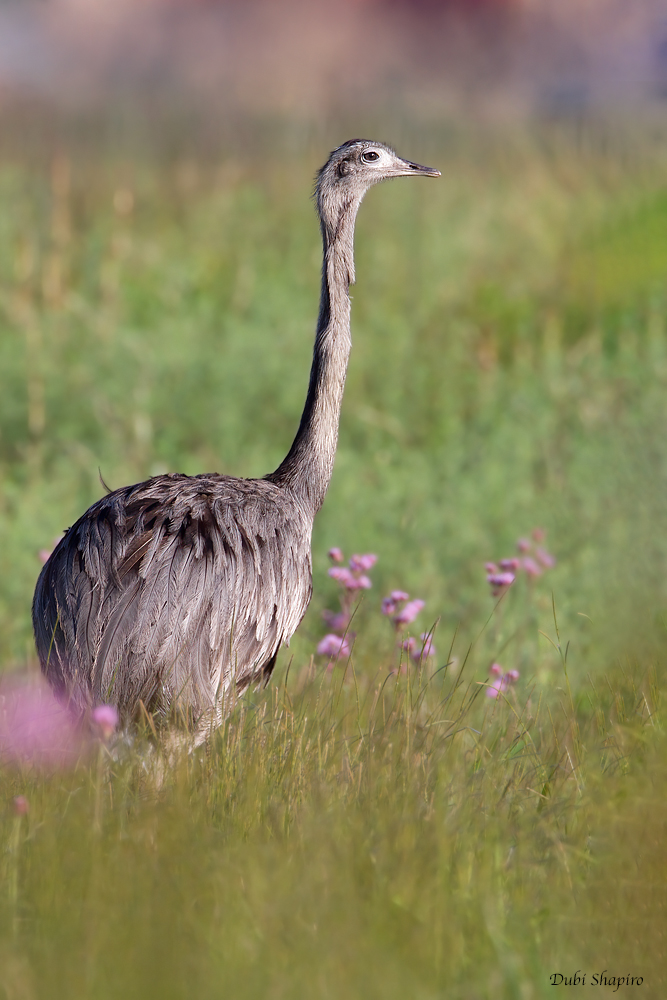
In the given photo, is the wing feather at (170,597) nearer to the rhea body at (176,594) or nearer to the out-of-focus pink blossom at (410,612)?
the rhea body at (176,594)

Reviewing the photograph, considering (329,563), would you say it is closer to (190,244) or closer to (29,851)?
(29,851)

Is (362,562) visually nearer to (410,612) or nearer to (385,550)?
(410,612)

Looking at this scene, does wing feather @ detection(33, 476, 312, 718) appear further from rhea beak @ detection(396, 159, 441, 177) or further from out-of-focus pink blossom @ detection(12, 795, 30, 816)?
rhea beak @ detection(396, 159, 441, 177)

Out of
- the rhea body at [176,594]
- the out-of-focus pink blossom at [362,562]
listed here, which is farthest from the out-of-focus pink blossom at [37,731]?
the out-of-focus pink blossom at [362,562]

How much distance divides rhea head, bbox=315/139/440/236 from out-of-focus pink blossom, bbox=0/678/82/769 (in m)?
2.08

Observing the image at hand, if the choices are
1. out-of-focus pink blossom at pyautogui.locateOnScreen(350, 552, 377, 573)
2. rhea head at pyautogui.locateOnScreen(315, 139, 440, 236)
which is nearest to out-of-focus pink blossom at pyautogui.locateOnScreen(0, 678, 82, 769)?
out-of-focus pink blossom at pyautogui.locateOnScreen(350, 552, 377, 573)

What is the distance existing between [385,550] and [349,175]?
2.24 meters

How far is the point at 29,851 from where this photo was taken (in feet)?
8.75

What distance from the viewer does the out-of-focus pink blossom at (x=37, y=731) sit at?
3.17 metres

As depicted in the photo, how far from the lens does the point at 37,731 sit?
3.36m

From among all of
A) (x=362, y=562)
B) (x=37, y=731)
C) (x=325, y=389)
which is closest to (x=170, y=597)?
(x=37, y=731)

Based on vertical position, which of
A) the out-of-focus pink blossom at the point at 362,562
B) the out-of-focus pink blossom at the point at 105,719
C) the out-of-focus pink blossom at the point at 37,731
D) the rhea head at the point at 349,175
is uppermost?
the rhea head at the point at 349,175

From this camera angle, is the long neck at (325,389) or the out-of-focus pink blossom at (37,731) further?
the long neck at (325,389)

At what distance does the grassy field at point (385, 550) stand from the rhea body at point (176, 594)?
18cm
